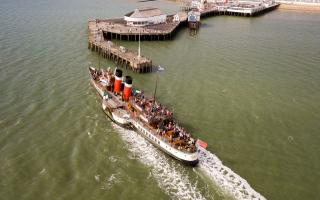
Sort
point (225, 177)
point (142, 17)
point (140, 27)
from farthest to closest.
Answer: point (142, 17) < point (140, 27) < point (225, 177)

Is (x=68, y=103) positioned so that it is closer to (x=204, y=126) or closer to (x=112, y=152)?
(x=112, y=152)

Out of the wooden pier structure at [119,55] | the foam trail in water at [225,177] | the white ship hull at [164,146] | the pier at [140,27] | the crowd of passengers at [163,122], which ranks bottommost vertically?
the foam trail in water at [225,177]

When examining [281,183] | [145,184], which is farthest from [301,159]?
[145,184]

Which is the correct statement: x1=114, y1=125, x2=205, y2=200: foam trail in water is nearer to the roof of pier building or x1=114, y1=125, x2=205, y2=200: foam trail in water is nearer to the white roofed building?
the white roofed building

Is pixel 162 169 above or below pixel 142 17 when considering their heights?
Answer: below

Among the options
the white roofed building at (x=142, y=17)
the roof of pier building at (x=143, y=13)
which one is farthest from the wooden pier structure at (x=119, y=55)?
the roof of pier building at (x=143, y=13)

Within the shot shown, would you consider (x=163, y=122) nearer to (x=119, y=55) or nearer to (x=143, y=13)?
(x=119, y=55)

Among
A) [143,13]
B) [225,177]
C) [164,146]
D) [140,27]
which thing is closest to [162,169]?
[164,146]

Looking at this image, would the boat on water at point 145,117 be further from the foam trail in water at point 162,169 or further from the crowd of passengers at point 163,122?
the foam trail in water at point 162,169
